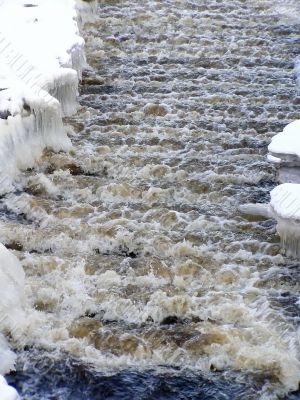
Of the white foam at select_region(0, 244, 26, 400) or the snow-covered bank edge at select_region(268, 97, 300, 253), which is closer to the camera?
the white foam at select_region(0, 244, 26, 400)

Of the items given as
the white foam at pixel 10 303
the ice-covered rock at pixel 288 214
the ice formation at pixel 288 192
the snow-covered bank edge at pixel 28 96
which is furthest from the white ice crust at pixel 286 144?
the white foam at pixel 10 303

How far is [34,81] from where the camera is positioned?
9367mm

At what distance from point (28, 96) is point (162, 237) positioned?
9.35 feet

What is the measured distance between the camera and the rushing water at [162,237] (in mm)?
5828

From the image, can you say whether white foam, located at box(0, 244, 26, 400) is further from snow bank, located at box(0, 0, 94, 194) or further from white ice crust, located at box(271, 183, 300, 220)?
white ice crust, located at box(271, 183, 300, 220)

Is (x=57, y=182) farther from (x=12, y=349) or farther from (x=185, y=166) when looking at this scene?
(x=12, y=349)

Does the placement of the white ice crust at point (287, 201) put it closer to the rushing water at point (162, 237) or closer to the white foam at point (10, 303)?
the rushing water at point (162, 237)

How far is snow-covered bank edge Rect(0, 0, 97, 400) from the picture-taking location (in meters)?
6.43

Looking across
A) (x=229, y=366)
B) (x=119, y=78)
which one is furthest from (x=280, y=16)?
(x=229, y=366)

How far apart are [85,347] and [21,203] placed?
255 centimetres

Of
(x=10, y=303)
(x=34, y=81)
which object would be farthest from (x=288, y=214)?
(x=34, y=81)

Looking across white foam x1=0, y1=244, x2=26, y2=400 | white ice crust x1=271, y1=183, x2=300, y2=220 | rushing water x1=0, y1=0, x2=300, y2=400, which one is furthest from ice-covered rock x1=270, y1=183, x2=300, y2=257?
white foam x1=0, y1=244, x2=26, y2=400

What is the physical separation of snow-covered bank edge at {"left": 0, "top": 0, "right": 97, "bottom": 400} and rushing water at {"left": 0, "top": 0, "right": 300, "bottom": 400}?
20 cm

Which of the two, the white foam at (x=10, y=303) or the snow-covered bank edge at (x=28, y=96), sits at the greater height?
the snow-covered bank edge at (x=28, y=96)
